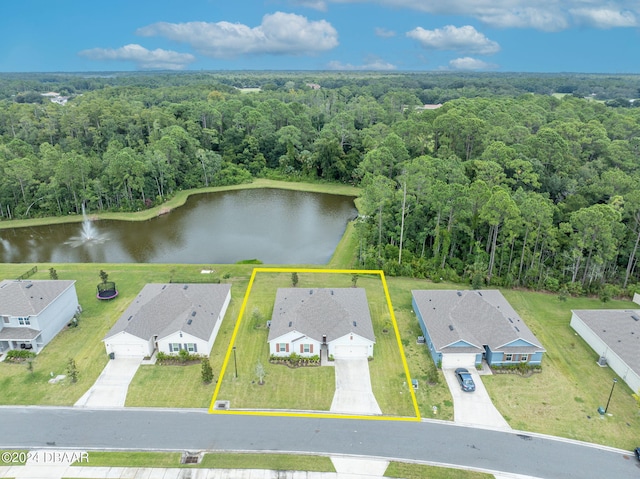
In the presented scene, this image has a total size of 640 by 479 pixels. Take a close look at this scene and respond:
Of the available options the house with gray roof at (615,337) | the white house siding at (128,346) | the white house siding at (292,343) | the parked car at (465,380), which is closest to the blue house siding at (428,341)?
the parked car at (465,380)

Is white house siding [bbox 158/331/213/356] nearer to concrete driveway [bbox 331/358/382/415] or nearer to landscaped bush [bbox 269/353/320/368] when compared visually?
landscaped bush [bbox 269/353/320/368]

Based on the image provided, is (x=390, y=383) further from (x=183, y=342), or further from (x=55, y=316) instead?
(x=55, y=316)

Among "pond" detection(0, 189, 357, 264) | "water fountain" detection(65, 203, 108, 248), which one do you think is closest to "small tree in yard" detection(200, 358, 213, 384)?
"pond" detection(0, 189, 357, 264)

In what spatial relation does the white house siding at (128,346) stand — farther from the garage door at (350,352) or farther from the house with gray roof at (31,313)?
the garage door at (350,352)

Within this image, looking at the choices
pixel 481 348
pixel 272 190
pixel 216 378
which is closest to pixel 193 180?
pixel 272 190

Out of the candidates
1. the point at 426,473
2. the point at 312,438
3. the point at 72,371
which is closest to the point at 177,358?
the point at 72,371

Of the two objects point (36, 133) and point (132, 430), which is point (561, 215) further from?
point (36, 133)
